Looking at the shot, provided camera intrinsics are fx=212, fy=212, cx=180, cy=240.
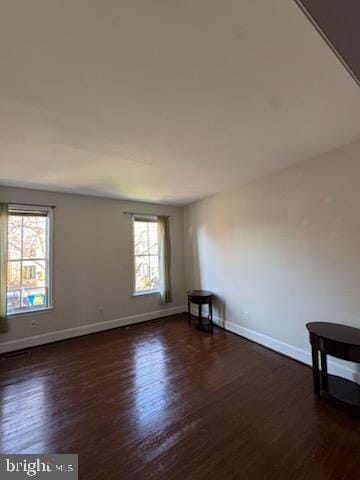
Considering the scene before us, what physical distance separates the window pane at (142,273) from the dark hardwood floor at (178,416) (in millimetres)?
1589

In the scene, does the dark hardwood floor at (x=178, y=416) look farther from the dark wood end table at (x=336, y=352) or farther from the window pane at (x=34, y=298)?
the window pane at (x=34, y=298)

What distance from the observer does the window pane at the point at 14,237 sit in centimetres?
333

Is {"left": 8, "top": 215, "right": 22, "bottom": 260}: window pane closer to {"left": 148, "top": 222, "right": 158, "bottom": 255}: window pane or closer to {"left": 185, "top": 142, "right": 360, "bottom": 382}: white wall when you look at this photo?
{"left": 148, "top": 222, "right": 158, "bottom": 255}: window pane

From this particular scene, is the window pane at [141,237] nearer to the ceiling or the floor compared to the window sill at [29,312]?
nearer to the ceiling

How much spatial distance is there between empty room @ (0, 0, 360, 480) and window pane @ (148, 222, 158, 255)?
0.52 metres

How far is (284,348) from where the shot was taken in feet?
9.50

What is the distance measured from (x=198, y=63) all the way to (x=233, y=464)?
261 centimetres

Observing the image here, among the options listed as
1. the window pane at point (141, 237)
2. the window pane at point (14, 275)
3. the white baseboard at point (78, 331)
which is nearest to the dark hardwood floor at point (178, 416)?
the white baseboard at point (78, 331)

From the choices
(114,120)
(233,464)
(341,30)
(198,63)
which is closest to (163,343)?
(233,464)

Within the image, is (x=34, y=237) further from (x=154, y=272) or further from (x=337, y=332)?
(x=337, y=332)

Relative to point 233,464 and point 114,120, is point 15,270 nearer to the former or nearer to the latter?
point 114,120

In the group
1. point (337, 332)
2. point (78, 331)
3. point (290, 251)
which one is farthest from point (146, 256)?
point (337, 332)

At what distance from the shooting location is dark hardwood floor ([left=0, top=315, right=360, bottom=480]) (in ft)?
4.82

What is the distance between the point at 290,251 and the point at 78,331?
3.70 meters
